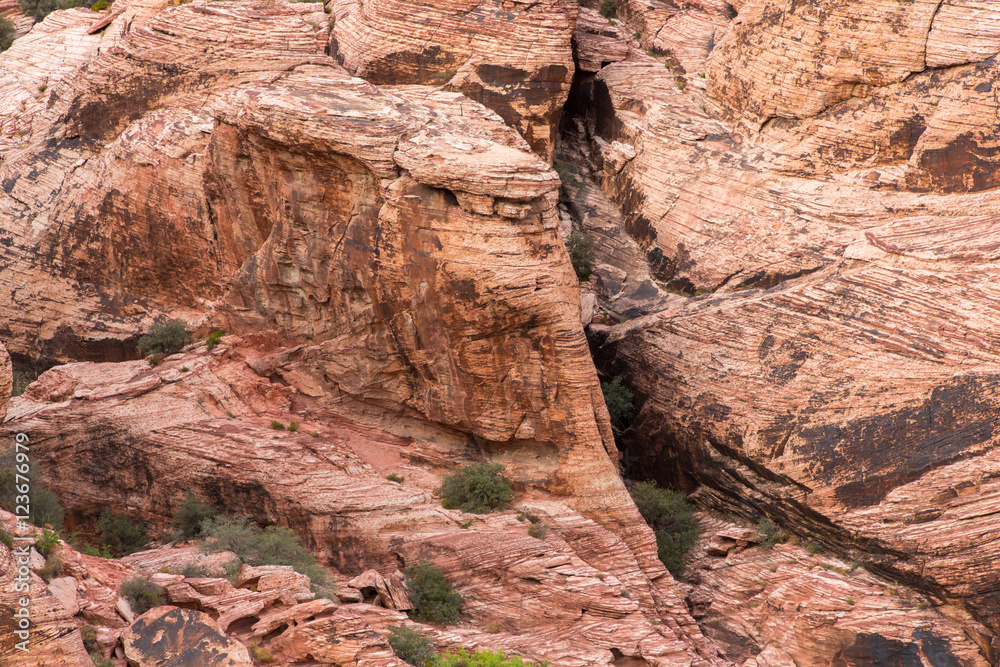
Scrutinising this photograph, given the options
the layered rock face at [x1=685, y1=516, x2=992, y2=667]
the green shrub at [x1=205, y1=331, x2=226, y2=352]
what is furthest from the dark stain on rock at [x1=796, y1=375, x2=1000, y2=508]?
the green shrub at [x1=205, y1=331, x2=226, y2=352]

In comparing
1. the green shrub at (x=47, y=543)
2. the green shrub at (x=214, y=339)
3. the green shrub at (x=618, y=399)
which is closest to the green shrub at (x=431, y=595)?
the green shrub at (x=47, y=543)

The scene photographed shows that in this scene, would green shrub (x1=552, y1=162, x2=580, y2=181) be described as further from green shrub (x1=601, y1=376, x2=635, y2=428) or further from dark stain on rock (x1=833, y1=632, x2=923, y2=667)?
dark stain on rock (x1=833, y1=632, x2=923, y2=667)

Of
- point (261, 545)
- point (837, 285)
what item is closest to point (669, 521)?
point (837, 285)

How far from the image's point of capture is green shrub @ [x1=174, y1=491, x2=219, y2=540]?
26.9 metres

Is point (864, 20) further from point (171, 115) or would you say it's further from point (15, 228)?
point (15, 228)

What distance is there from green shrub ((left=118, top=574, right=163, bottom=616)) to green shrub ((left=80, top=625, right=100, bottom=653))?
1.55 m

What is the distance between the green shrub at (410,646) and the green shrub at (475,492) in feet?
16.8

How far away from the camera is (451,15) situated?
32031 mm

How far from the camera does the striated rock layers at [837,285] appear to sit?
1062 inches

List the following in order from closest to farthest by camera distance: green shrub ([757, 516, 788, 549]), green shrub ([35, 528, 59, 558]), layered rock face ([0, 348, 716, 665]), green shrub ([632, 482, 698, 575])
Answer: green shrub ([35, 528, 59, 558]) → layered rock face ([0, 348, 716, 665]) → green shrub ([757, 516, 788, 549]) → green shrub ([632, 482, 698, 575])

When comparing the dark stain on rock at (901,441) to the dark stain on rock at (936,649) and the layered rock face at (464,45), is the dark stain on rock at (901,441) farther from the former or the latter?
the layered rock face at (464,45)

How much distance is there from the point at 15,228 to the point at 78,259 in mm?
2503

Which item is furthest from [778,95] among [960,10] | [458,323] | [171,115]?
[171,115]

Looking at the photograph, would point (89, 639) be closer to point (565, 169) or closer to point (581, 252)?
point (581, 252)
